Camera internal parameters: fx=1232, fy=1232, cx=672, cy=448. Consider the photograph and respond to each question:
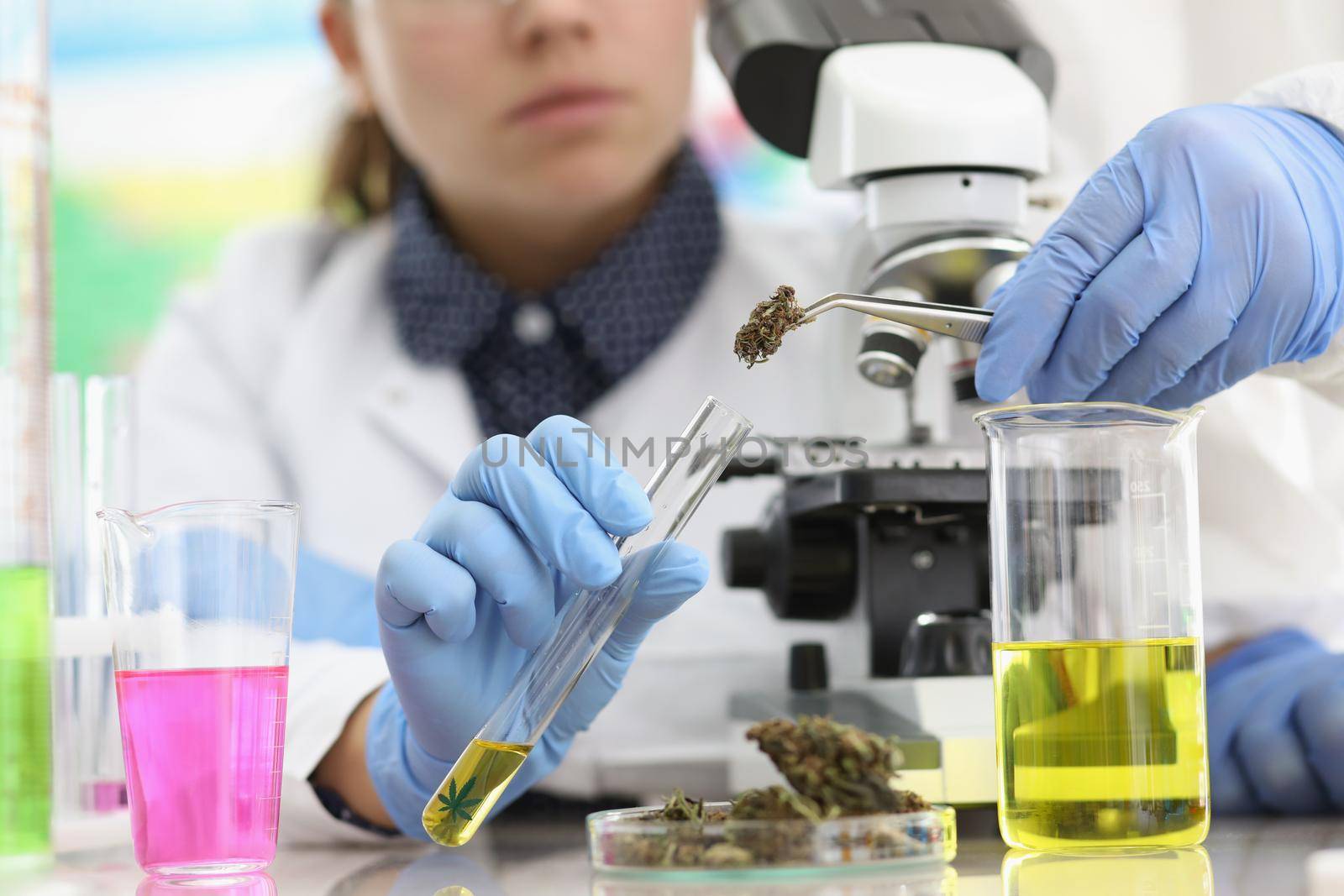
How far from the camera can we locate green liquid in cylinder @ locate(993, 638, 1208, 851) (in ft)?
2.26

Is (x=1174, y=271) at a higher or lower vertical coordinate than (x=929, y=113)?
lower

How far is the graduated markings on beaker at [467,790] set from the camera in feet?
2.44

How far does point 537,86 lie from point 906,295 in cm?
62

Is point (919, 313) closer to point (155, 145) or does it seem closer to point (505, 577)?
point (505, 577)

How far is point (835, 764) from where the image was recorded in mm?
646

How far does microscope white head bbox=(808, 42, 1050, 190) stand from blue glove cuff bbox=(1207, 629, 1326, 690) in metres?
0.61

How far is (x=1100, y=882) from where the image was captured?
641 mm

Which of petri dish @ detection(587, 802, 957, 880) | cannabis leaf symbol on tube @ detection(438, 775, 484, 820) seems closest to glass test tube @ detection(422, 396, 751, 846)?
cannabis leaf symbol on tube @ detection(438, 775, 484, 820)

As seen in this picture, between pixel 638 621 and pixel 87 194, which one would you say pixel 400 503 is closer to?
pixel 638 621

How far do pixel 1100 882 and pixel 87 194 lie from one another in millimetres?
3864

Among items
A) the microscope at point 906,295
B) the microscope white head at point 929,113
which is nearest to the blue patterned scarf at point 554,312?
the microscope at point 906,295

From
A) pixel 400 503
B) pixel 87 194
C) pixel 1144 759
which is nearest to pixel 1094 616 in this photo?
pixel 1144 759

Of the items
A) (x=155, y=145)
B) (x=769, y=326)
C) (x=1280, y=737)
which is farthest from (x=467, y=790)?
(x=155, y=145)

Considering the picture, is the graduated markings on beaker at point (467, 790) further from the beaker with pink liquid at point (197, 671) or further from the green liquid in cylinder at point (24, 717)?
the green liquid in cylinder at point (24, 717)
